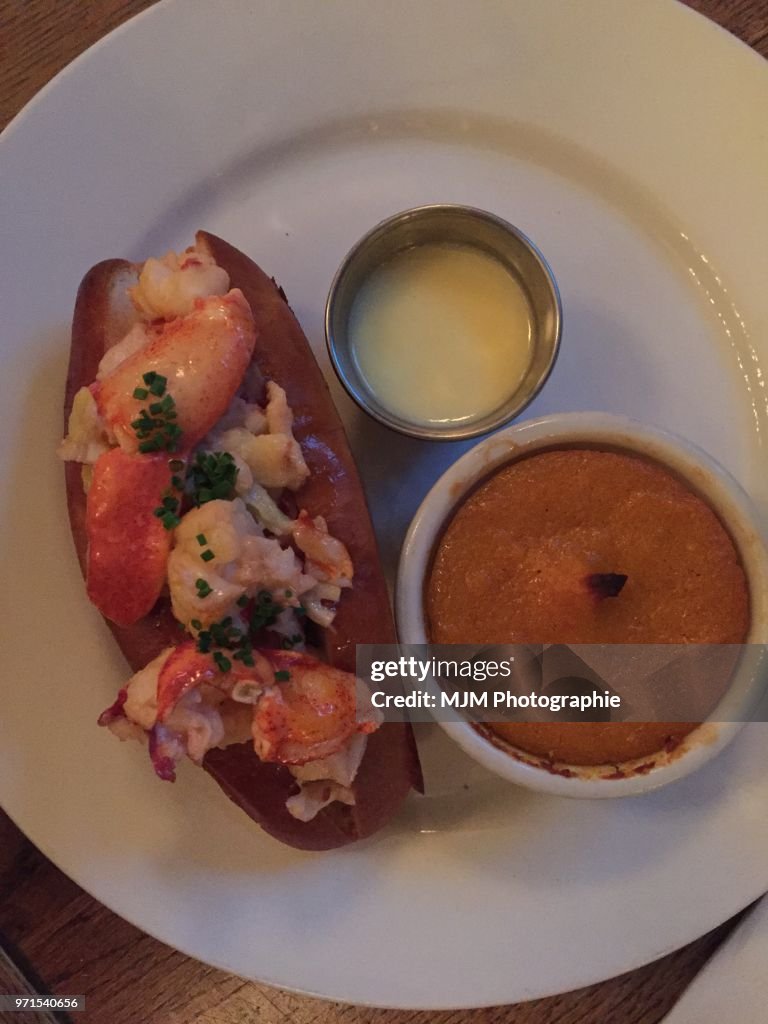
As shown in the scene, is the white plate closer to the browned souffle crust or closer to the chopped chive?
the browned souffle crust

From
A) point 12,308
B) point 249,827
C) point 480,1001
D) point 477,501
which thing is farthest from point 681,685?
point 12,308

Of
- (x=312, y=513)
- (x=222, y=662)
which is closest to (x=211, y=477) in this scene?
(x=312, y=513)

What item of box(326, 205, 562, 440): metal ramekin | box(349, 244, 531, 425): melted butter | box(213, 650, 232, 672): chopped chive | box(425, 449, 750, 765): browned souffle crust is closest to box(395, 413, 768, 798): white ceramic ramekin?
box(425, 449, 750, 765): browned souffle crust

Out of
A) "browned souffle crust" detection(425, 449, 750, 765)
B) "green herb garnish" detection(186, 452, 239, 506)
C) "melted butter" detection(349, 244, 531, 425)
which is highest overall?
"melted butter" detection(349, 244, 531, 425)

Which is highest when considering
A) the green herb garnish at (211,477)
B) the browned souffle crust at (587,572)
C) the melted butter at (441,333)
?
the melted butter at (441,333)

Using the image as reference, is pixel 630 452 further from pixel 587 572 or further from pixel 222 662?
pixel 222 662

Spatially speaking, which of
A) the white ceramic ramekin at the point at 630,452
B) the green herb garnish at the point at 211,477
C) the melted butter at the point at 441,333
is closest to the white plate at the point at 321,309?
the melted butter at the point at 441,333

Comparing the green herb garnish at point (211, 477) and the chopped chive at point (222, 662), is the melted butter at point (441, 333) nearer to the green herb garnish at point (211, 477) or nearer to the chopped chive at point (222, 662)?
the green herb garnish at point (211, 477)
